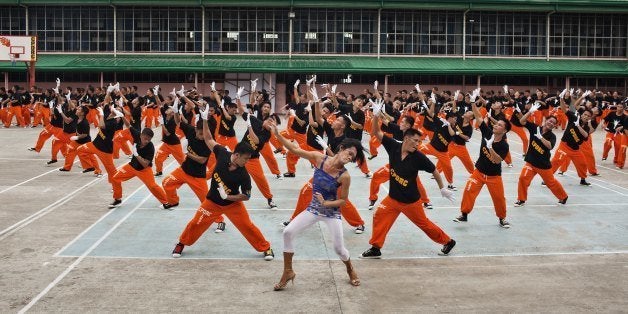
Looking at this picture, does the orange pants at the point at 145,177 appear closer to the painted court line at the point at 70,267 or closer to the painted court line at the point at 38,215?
the painted court line at the point at 70,267

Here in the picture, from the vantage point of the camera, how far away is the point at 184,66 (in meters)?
43.3

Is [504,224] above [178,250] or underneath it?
above

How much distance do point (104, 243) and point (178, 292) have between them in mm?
2767

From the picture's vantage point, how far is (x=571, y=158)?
1630cm

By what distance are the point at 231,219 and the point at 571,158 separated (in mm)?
10113

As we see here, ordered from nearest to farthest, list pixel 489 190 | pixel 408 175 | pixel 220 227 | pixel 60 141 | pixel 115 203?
1. pixel 408 175
2. pixel 220 227
3. pixel 489 190
4. pixel 115 203
5. pixel 60 141

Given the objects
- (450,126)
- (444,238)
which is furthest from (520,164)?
(444,238)

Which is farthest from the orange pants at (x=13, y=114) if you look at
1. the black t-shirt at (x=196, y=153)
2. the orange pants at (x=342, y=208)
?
the orange pants at (x=342, y=208)

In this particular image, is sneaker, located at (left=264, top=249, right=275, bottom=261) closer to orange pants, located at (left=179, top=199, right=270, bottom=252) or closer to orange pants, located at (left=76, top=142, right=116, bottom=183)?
orange pants, located at (left=179, top=199, right=270, bottom=252)

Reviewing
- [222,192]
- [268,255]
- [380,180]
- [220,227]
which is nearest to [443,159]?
[380,180]

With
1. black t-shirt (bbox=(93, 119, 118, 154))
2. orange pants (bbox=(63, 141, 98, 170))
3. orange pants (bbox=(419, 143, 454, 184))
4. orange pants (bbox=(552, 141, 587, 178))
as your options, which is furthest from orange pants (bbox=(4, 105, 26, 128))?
orange pants (bbox=(552, 141, 587, 178))

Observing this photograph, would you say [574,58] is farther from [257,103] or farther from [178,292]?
[178,292]

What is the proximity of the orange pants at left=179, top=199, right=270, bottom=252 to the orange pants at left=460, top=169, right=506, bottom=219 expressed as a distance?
4242 millimetres

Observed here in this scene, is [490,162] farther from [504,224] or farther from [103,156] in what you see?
[103,156]
